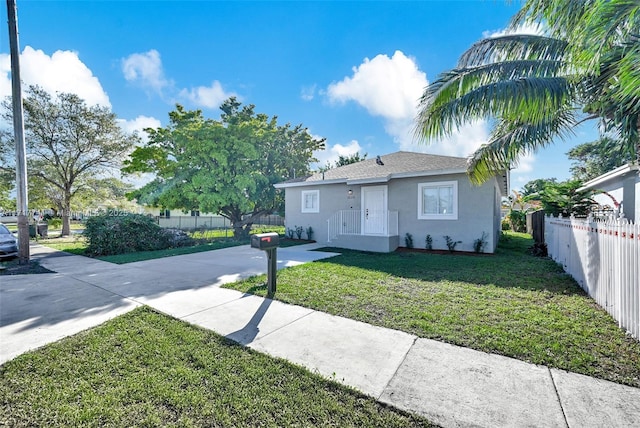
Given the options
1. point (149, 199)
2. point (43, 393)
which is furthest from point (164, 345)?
point (149, 199)

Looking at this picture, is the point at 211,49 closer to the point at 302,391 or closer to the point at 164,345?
the point at 164,345

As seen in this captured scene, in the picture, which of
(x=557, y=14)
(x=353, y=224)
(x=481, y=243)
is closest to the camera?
(x=557, y=14)

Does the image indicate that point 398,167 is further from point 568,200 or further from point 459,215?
point 568,200

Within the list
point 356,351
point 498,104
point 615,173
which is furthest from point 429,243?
point 356,351

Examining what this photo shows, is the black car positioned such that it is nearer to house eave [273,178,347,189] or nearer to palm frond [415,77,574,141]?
house eave [273,178,347,189]

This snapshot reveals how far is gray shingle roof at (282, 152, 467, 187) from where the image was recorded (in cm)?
1040

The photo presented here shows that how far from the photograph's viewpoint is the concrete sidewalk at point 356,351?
2201 mm

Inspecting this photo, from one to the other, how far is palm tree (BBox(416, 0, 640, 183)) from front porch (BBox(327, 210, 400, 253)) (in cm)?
517

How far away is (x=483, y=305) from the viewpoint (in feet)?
14.9

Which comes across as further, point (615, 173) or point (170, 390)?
point (615, 173)

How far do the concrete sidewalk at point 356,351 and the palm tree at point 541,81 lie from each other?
15.2 ft

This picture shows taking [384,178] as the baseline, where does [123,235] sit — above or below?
below

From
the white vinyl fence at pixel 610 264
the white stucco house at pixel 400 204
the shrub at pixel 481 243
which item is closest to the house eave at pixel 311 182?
the white stucco house at pixel 400 204

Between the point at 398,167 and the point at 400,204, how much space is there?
167 centimetres
